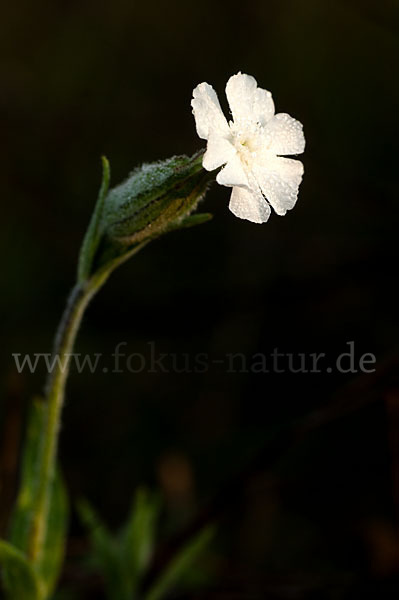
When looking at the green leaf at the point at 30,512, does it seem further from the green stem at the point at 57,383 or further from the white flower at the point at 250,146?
the white flower at the point at 250,146

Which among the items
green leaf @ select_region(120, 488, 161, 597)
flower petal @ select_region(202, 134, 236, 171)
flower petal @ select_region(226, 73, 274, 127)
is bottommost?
green leaf @ select_region(120, 488, 161, 597)

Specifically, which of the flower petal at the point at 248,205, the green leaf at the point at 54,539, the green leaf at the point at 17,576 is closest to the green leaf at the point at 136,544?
the green leaf at the point at 54,539

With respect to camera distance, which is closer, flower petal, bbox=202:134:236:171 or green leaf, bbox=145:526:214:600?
flower petal, bbox=202:134:236:171

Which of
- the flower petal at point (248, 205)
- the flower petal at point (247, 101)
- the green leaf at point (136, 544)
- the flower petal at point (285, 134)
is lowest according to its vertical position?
the green leaf at point (136, 544)

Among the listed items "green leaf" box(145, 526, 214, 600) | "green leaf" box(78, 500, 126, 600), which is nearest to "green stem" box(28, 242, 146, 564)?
"green leaf" box(78, 500, 126, 600)

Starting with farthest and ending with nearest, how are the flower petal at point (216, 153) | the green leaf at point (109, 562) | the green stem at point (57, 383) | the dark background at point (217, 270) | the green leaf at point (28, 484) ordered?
the dark background at point (217, 270) < the green leaf at point (109, 562) < the green leaf at point (28, 484) < the green stem at point (57, 383) < the flower petal at point (216, 153)

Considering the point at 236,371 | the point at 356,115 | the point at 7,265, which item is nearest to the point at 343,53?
the point at 356,115

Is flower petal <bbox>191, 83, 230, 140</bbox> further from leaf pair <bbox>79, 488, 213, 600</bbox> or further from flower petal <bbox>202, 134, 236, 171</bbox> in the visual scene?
leaf pair <bbox>79, 488, 213, 600</bbox>
